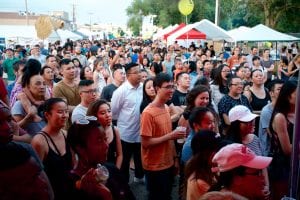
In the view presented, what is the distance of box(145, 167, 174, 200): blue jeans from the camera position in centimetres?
410

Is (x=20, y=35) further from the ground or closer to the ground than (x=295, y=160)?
further from the ground

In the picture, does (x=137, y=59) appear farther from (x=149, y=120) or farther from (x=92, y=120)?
(x=92, y=120)

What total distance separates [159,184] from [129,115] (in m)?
1.46

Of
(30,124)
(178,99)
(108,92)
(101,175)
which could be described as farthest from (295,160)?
(108,92)

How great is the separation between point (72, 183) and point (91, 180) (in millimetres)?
210

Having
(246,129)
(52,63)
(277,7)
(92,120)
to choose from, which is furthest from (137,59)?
(277,7)

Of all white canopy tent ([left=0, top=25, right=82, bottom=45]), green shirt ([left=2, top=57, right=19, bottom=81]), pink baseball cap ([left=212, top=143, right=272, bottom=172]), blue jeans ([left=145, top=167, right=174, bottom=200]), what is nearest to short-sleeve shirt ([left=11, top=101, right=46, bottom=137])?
blue jeans ([left=145, top=167, right=174, bottom=200])

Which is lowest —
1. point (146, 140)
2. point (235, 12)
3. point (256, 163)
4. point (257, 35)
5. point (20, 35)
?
point (146, 140)

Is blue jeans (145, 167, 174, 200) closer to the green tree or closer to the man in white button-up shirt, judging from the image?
the man in white button-up shirt

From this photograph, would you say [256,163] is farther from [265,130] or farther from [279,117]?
[265,130]

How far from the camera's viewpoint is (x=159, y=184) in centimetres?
412

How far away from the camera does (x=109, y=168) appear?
2525 millimetres

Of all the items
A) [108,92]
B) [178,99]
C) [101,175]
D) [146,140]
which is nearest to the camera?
[101,175]

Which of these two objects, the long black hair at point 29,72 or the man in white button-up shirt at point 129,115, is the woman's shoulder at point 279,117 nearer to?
the man in white button-up shirt at point 129,115
